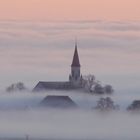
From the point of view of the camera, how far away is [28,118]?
2751 inches

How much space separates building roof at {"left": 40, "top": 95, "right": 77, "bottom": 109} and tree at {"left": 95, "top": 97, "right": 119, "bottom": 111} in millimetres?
3690

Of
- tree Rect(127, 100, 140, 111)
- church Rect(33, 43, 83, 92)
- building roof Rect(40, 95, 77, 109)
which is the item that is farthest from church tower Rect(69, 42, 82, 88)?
tree Rect(127, 100, 140, 111)

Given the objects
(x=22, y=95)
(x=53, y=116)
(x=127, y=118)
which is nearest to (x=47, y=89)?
(x=22, y=95)

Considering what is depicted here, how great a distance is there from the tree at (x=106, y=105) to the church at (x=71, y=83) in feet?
32.3

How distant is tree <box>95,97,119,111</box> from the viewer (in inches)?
3060

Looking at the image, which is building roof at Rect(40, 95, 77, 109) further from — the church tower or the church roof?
the church roof

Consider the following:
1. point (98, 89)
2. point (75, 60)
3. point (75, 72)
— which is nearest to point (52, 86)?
point (75, 72)

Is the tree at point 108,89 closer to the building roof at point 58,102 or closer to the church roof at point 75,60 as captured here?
the building roof at point 58,102

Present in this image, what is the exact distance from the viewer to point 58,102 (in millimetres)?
89750

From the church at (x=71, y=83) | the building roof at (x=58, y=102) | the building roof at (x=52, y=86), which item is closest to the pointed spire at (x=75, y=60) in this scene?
the church at (x=71, y=83)

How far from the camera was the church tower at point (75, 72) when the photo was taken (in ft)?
312

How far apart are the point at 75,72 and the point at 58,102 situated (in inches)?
347

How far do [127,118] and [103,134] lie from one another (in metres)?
12.8

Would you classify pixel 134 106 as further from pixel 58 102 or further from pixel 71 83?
pixel 71 83
